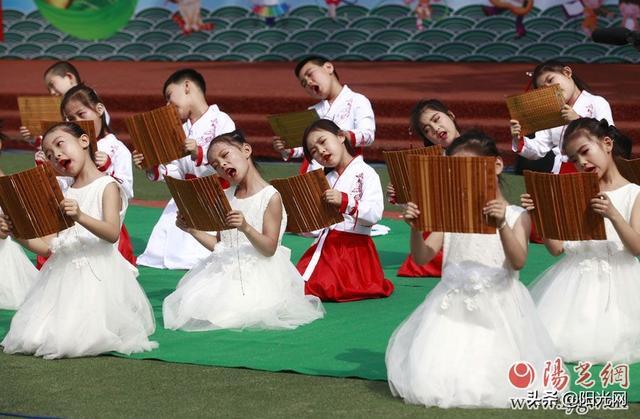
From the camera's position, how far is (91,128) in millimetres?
6477

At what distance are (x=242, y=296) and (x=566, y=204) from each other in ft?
5.75

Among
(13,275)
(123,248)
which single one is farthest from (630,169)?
(13,275)

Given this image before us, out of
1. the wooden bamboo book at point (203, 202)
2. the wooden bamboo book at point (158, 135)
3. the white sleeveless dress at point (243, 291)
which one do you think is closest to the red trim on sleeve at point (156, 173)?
the wooden bamboo book at point (158, 135)

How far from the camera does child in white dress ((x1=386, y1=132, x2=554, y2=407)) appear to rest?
4.58m

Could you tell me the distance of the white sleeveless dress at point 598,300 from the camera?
5.20 m

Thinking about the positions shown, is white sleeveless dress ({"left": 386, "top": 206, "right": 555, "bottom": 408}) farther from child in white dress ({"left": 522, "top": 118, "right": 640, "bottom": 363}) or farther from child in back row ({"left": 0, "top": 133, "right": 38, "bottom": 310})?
child in back row ({"left": 0, "top": 133, "right": 38, "bottom": 310})

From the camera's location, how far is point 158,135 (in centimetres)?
679

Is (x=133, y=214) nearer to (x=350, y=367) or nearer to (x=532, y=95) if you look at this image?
(x=532, y=95)

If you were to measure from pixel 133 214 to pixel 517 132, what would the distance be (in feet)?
12.0

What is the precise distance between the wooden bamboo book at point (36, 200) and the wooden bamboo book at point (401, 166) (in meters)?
1.87

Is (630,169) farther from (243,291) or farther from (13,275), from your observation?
(13,275)

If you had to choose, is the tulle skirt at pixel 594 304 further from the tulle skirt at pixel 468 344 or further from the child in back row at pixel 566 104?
the child in back row at pixel 566 104

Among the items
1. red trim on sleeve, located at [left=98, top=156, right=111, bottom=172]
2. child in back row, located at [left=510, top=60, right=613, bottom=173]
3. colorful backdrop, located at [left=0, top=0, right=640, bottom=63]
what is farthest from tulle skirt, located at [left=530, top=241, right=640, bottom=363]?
colorful backdrop, located at [left=0, top=0, right=640, bottom=63]

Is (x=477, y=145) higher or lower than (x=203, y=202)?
higher
